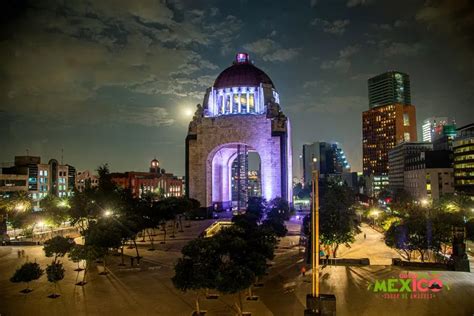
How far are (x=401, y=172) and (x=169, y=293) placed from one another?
4654 inches

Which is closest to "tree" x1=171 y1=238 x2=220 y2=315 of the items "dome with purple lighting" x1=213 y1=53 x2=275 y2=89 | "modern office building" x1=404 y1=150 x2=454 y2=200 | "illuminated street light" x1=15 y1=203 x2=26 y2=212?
"illuminated street light" x1=15 y1=203 x2=26 y2=212

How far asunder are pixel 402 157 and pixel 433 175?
29883 millimetres

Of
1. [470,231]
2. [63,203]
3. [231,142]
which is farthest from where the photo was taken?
[231,142]

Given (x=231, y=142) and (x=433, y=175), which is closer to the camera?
(x=231, y=142)

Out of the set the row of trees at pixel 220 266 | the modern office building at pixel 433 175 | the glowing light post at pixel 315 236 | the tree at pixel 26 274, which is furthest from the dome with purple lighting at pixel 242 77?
the glowing light post at pixel 315 236

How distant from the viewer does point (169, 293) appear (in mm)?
22266

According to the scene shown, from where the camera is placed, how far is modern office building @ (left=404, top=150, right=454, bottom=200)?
94.3 meters

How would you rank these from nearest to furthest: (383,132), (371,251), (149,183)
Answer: (371,251), (149,183), (383,132)

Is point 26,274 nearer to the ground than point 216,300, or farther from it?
farther from it

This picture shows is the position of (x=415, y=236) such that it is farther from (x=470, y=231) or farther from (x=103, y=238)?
(x=103, y=238)

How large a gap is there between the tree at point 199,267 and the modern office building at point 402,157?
112 m

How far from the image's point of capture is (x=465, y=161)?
81562mm

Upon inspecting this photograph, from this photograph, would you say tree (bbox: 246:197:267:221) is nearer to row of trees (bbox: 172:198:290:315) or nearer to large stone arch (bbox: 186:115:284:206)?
large stone arch (bbox: 186:115:284:206)

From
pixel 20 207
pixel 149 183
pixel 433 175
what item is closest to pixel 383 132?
pixel 433 175
